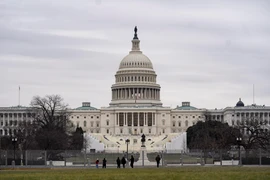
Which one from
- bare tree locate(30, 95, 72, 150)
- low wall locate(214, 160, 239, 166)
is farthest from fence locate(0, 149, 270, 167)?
bare tree locate(30, 95, 72, 150)

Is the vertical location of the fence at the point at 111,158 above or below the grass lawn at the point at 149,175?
above

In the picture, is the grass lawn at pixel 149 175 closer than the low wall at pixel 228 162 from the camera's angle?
Yes

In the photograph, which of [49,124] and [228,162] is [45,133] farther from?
[228,162]

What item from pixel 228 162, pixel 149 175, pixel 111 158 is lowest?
pixel 149 175

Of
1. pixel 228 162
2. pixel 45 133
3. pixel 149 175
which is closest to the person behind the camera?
pixel 149 175

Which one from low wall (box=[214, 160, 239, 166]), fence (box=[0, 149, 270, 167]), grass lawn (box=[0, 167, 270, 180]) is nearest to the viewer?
grass lawn (box=[0, 167, 270, 180])

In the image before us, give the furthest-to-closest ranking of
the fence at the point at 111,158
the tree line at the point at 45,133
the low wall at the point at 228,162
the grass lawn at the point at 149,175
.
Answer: the tree line at the point at 45,133
the low wall at the point at 228,162
the fence at the point at 111,158
the grass lawn at the point at 149,175

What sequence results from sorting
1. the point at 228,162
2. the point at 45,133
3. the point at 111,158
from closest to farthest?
the point at 228,162 < the point at 111,158 < the point at 45,133

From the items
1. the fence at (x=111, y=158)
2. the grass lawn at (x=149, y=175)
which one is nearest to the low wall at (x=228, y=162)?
the fence at (x=111, y=158)

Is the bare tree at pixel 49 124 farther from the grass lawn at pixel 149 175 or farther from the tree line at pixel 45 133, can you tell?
the grass lawn at pixel 149 175

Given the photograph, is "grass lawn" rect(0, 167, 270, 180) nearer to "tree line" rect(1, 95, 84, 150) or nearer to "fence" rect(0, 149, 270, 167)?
"fence" rect(0, 149, 270, 167)

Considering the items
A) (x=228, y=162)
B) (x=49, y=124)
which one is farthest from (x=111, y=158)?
(x=49, y=124)

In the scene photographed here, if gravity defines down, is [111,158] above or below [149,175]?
above

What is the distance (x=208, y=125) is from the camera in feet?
563
